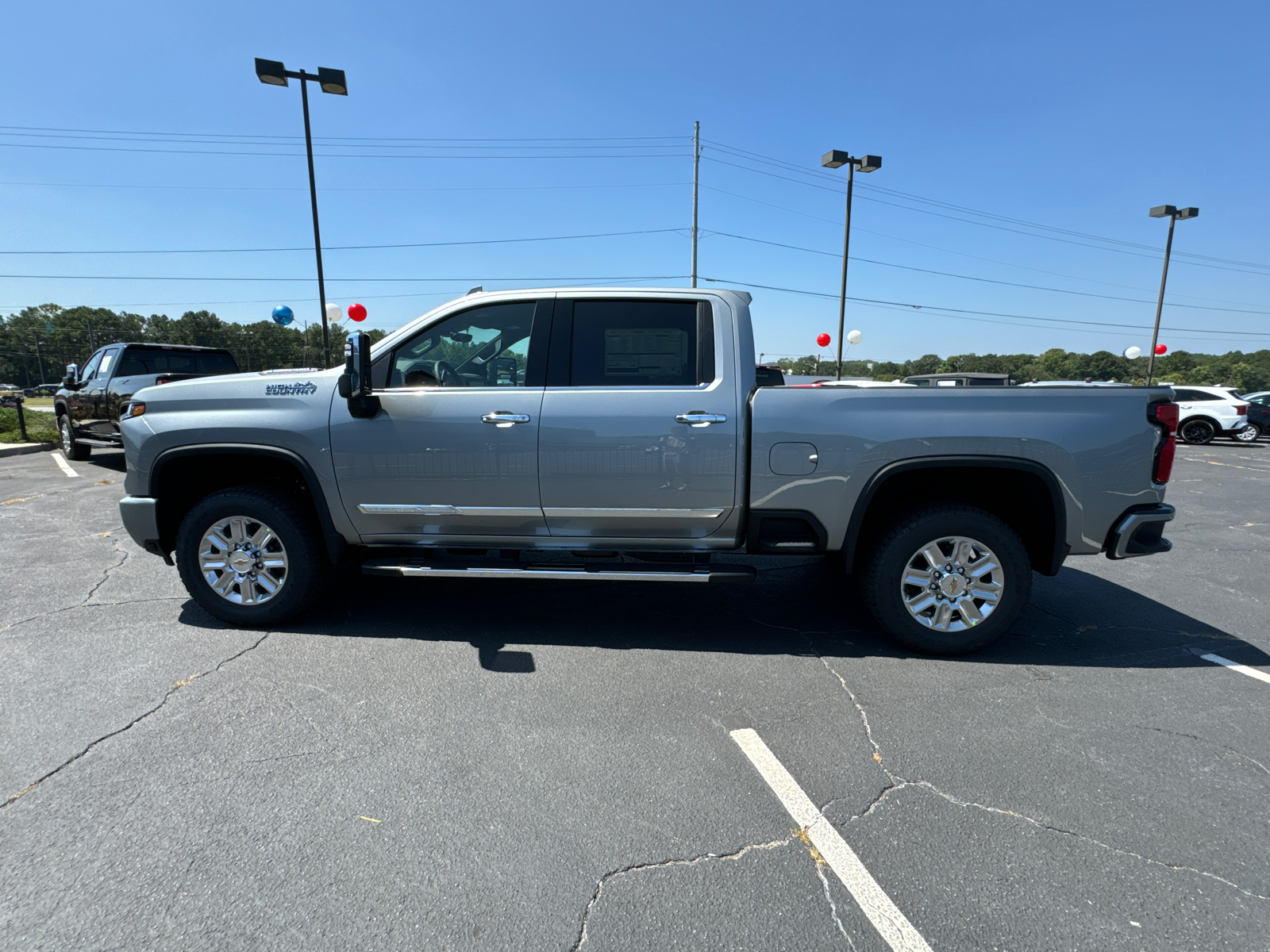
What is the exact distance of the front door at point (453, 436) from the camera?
3771 mm

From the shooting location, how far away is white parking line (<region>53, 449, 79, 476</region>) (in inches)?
395

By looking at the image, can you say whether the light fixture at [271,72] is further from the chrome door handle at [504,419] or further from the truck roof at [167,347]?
the chrome door handle at [504,419]

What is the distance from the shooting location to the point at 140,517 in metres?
3.97

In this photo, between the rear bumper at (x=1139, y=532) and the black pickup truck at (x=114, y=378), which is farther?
the black pickup truck at (x=114, y=378)

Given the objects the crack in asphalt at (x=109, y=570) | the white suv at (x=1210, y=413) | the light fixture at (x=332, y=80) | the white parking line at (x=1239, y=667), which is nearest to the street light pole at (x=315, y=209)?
the light fixture at (x=332, y=80)

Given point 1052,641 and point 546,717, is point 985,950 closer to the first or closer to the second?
point 546,717

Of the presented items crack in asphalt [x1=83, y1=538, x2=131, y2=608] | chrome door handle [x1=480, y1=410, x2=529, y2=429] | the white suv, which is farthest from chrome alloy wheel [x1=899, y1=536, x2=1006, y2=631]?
the white suv

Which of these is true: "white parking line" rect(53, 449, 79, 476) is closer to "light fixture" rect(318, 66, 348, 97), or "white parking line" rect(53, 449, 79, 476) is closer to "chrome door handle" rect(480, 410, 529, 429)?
"light fixture" rect(318, 66, 348, 97)

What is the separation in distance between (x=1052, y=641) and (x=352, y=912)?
12.9 ft

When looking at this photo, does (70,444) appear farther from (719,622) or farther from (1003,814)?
(1003,814)

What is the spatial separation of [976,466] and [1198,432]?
63.3 feet

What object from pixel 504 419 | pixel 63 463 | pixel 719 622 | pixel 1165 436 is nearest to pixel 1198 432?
pixel 1165 436

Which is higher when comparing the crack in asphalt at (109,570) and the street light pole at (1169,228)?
the street light pole at (1169,228)

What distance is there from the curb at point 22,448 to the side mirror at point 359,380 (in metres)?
12.6
